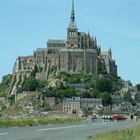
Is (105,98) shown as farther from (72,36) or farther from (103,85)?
(72,36)

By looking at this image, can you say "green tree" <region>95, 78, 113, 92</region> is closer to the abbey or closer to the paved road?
the abbey

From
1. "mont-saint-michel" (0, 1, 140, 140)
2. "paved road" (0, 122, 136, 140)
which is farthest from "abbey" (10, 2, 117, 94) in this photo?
"paved road" (0, 122, 136, 140)

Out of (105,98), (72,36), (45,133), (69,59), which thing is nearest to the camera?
(45,133)

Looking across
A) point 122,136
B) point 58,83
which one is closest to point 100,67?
point 58,83

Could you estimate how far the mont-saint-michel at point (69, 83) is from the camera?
16025 centimetres

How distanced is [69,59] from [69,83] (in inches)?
319

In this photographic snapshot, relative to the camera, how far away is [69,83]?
167 metres

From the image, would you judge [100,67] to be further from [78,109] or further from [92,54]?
[78,109]

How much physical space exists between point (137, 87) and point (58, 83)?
1663 inches

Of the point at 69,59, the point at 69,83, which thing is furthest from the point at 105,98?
the point at 69,59

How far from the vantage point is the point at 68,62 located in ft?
561

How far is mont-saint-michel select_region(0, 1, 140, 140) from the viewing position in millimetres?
160250

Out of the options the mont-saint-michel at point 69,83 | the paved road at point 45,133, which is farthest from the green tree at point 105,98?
the paved road at point 45,133

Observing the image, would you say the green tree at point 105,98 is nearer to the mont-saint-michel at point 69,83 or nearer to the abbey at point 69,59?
the mont-saint-michel at point 69,83
